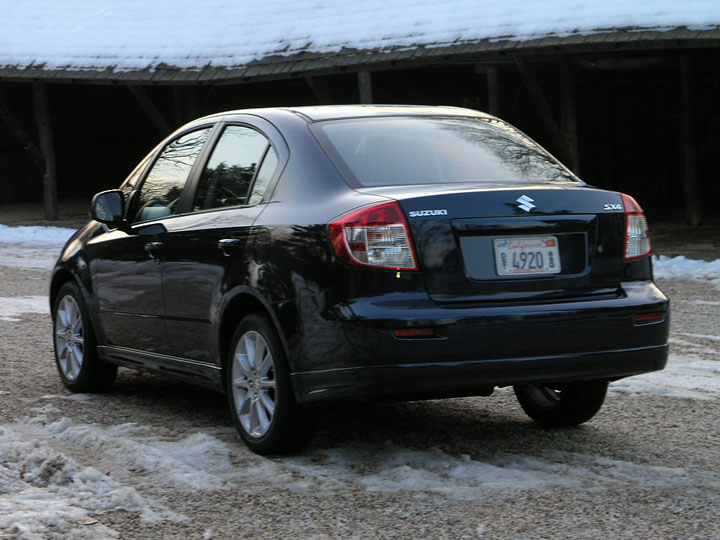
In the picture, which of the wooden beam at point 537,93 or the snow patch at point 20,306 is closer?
the snow patch at point 20,306

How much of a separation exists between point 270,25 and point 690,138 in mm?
7853

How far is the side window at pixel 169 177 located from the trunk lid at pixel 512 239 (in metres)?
1.48

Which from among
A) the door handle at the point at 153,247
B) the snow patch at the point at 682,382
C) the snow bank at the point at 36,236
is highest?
the door handle at the point at 153,247

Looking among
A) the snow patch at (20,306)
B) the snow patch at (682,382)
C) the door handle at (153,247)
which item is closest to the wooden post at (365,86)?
the snow patch at (20,306)

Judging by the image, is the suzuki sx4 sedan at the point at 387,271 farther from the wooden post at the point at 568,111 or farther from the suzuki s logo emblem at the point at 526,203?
the wooden post at the point at 568,111

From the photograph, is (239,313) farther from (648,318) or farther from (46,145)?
(46,145)

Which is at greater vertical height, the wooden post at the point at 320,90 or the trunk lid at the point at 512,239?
the trunk lid at the point at 512,239

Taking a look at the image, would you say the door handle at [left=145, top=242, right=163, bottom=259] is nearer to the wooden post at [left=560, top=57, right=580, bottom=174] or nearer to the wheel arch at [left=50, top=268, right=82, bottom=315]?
the wheel arch at [left=50, top=268, right=82, bottom=315]

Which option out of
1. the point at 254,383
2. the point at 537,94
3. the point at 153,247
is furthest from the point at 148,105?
the point at 254,383

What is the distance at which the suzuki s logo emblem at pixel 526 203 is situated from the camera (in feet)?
15.2

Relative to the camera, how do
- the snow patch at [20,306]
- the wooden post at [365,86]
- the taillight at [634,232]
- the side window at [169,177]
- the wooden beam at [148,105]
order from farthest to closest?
the wooden beam at [148,105] → the wooden post at [365,86] → the snow patch at [20,306] → the side window at [169,177] → the taillight at [634,232]

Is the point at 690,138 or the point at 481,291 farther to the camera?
the point at 690,138

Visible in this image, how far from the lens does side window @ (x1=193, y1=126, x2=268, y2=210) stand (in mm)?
5344

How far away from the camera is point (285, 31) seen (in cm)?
2047
